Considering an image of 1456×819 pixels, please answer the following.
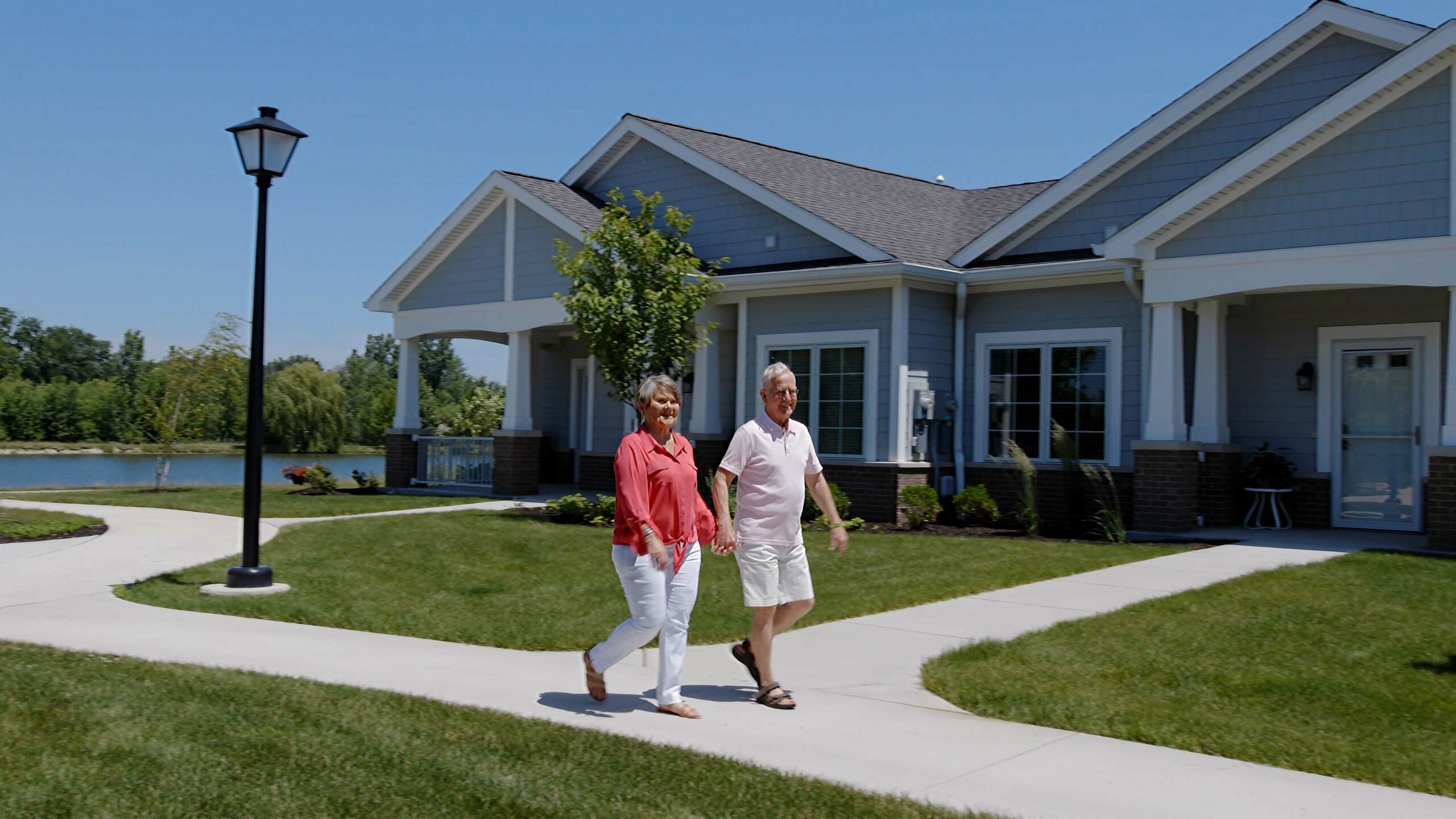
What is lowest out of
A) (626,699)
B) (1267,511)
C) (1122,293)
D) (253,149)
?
(626,699)

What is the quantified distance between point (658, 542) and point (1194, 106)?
499 inches

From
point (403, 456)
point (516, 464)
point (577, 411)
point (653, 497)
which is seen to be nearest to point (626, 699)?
point (653, 497)

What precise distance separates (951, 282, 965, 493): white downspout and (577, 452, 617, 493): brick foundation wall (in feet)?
21.0

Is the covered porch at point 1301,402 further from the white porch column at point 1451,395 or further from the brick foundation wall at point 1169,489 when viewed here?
the white porch column at point 1451,395

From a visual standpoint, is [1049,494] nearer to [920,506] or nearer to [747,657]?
[920,506]

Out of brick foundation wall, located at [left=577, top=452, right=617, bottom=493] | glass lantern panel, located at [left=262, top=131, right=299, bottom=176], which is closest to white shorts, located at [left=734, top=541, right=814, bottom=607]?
glass lantern panel, located at [left=262, top=131, right=299, bottom=176]

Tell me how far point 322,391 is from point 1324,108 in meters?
41.3

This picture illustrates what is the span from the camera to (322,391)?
4788cm

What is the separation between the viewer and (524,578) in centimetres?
1137

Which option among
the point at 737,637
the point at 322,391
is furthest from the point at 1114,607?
the point at 322,391

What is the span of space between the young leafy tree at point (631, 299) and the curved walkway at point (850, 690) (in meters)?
6.26

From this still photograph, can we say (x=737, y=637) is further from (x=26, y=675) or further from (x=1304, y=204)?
(x=1304, y=204)

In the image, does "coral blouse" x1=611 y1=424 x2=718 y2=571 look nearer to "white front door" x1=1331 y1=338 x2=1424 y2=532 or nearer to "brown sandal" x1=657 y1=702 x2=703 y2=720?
"brown sandal" x1=657 y1=702 x2=703 y2=720

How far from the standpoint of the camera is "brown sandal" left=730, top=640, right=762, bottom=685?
6566 millimetres
